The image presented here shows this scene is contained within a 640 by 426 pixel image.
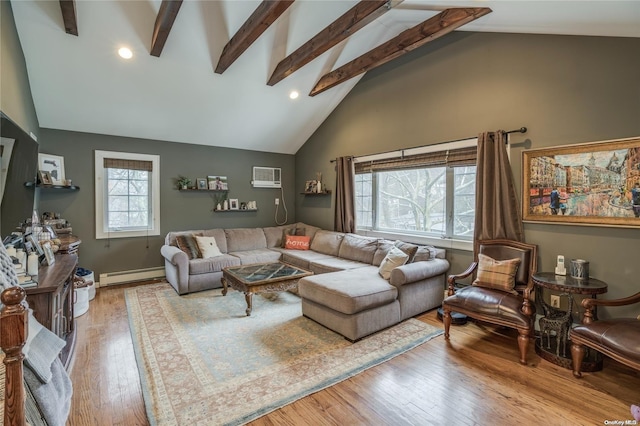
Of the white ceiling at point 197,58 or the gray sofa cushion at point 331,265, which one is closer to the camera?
the white ceiling at point 197,58

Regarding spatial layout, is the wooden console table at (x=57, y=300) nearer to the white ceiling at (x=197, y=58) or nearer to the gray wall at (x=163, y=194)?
the gray wall at (x=163, y=194)

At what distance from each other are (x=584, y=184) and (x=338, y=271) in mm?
2630

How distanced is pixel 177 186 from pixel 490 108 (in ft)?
15.7

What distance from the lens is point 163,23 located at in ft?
9.63

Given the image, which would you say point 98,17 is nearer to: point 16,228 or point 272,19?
point 272,19

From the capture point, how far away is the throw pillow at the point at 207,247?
15.0 feet

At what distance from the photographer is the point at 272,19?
2.81 metres

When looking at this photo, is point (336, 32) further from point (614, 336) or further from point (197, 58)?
point (614, 336)

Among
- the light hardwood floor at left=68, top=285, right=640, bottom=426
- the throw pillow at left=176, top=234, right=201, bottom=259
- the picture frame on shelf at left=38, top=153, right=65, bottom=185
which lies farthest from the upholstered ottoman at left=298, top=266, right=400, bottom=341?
the picture frame on shelf at left=38, top=153, right=65, bottom=185

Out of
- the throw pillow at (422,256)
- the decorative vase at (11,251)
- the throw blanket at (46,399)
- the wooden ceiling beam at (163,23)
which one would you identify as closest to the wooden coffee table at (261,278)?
the throw pillow at (422,256)

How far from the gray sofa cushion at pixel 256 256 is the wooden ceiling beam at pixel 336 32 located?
267 centimetres

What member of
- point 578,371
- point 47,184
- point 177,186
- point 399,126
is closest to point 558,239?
point 578,371

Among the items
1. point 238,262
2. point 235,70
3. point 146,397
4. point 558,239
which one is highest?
point 235,70

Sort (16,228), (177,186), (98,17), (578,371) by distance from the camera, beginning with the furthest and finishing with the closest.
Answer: (177,186), (98,17), (16,228), (578,371)
